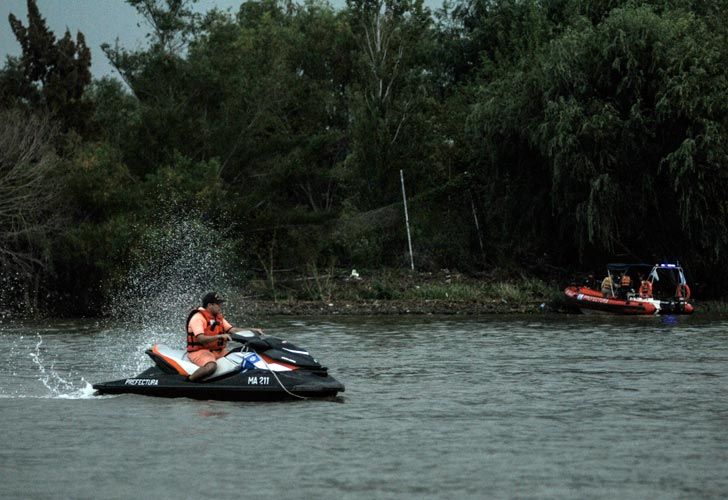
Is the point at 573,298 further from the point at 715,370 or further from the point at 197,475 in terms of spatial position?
the point at 197,475

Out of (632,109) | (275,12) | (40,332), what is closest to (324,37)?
(275,12)

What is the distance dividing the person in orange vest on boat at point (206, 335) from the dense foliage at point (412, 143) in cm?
2237

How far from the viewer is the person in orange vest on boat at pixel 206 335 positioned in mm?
16453

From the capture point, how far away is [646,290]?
36.5 m

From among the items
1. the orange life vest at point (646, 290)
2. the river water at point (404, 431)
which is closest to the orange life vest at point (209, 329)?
the river water at point (404, 431)

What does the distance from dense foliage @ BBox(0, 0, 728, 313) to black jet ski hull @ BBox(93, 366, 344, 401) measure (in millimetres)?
22165

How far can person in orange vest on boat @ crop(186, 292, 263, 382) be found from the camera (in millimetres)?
16453

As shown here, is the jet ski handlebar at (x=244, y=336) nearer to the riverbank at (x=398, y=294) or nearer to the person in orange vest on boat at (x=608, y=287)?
the riverbank at (x=398, y=294)

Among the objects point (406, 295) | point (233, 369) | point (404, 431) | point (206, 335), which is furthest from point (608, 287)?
point (404, 431)

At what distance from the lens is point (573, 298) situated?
36.6 m

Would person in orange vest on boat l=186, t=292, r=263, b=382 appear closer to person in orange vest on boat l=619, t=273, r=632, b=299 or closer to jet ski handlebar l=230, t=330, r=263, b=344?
jet ski handlebar l=230, t=330, r=263, b=344

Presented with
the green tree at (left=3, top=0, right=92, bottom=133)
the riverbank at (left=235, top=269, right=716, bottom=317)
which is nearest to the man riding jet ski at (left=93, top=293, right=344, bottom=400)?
the riverbank at (left=235, top=269, right=716, bottom=317)

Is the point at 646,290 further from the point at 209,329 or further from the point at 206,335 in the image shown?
the point at 206,335

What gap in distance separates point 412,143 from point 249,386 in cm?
3456
